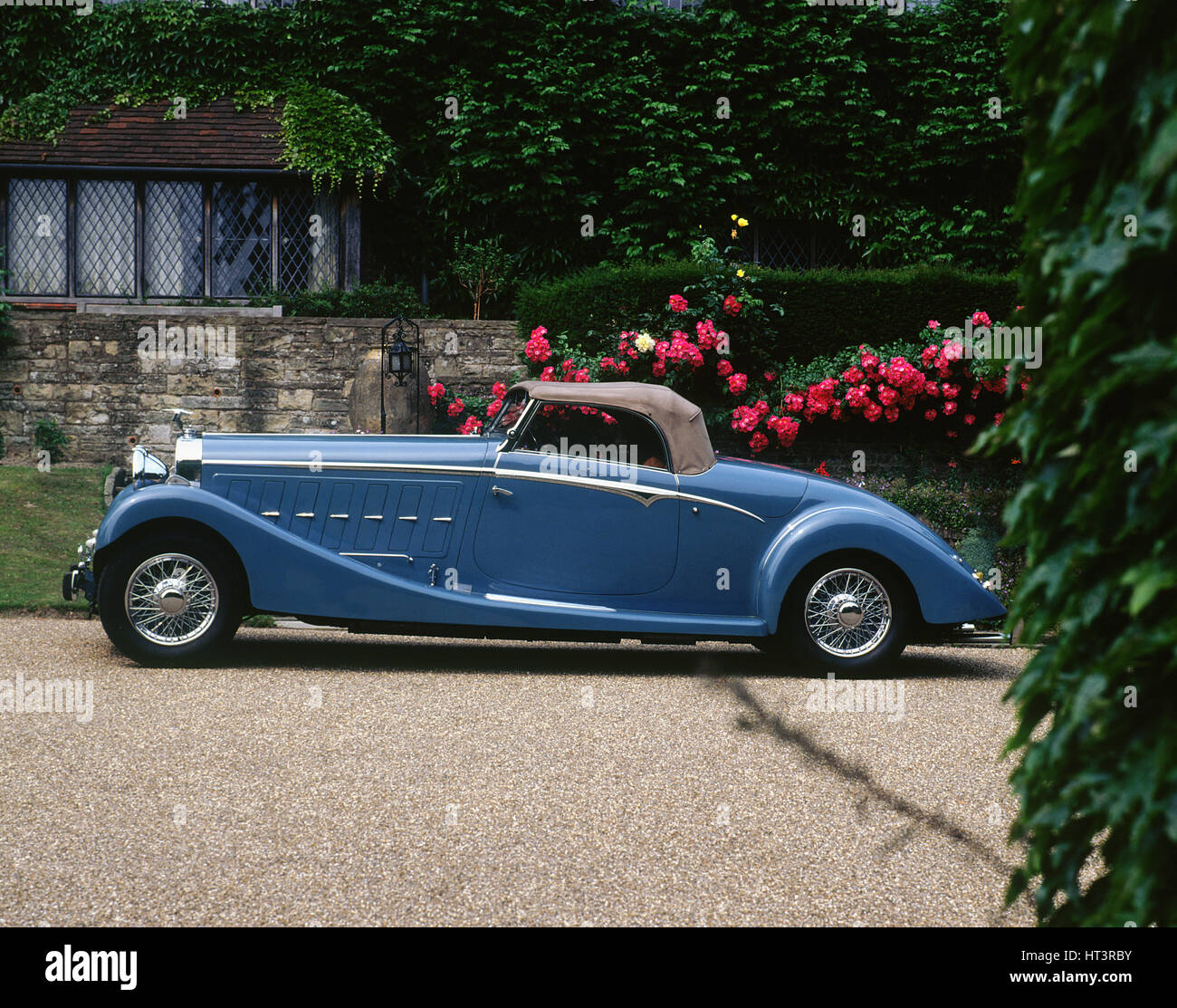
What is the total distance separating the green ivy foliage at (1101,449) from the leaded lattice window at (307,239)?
15.0 meters

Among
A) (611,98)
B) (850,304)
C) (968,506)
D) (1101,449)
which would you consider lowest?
(968,506)

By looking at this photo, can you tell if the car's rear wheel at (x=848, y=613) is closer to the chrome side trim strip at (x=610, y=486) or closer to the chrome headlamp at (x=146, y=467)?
the chrome side trim strip at (x=610, y=486)

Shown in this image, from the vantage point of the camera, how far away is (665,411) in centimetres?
675

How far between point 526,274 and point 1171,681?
1488cm

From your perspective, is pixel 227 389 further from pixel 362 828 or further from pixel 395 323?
pixel 362 828

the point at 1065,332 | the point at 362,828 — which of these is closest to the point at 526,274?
the point at 362,828

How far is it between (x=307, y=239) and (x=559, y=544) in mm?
10914

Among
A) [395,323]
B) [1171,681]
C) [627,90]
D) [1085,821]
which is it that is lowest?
[1085,821]

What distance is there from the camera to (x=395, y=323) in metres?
12.8

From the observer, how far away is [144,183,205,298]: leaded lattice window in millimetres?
16031

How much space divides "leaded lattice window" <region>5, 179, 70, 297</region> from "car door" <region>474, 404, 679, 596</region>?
11.9 meters

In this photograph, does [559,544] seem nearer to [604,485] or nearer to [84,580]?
[604,485]

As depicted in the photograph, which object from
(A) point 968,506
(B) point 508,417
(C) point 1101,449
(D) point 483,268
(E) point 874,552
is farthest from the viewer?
(D) point 483,268

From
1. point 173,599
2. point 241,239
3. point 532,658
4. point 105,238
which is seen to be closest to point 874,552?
point 532,658
